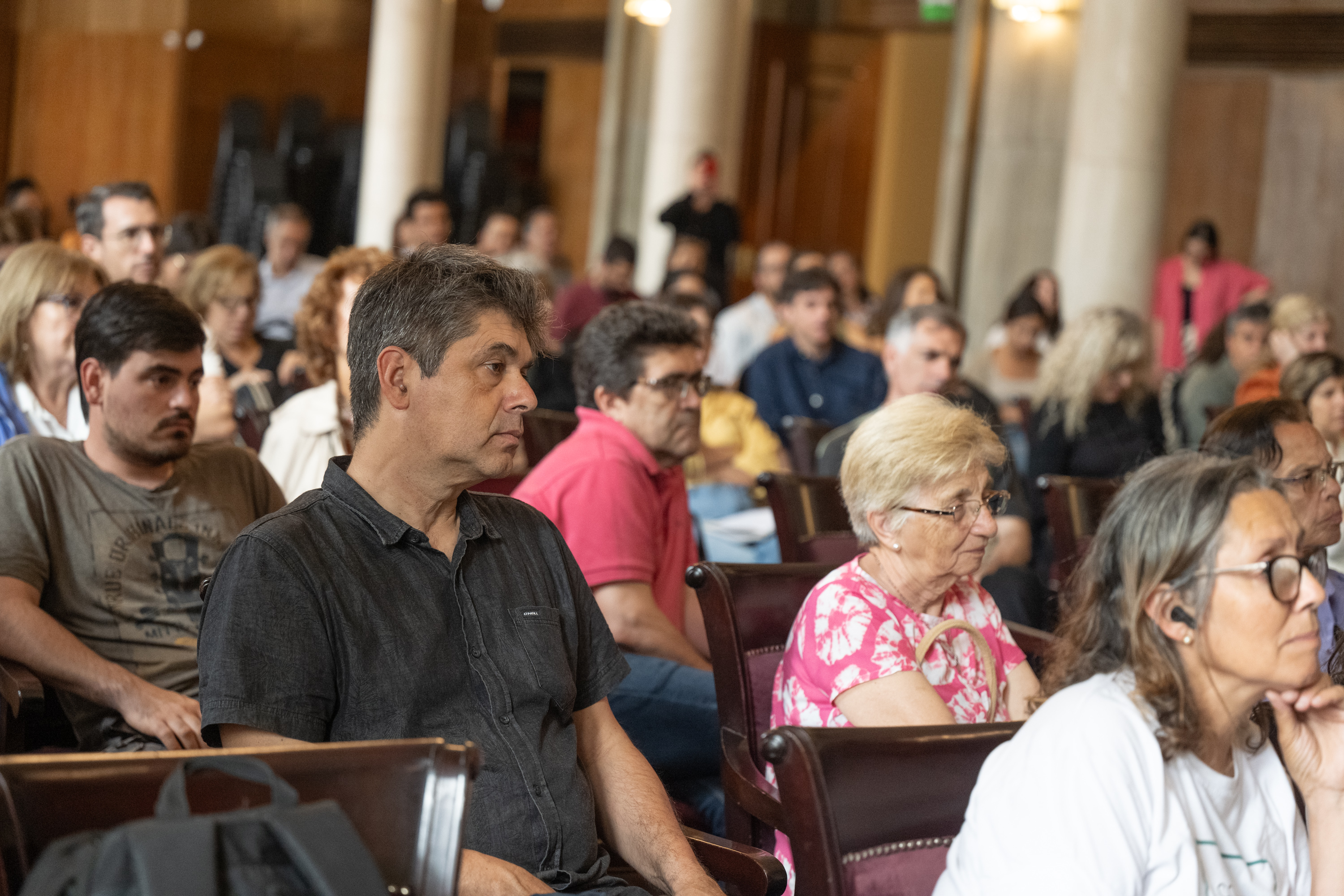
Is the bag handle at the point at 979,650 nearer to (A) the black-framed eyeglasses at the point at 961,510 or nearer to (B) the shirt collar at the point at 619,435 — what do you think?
(A) the black-framed eyeglasses at the point at 961,510

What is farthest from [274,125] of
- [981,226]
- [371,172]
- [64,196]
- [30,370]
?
[30,370]

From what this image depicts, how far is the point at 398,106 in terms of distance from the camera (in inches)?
399

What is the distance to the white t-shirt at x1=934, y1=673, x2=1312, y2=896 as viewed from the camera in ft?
4.71

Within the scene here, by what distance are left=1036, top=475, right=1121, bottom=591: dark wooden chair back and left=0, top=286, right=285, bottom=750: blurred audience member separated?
2142mm

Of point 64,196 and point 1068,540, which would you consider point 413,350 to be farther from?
point 64,196

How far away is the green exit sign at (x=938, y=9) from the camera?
36.7 feet

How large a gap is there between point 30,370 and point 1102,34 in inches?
254

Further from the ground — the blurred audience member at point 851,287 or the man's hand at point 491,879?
the blurred audience member at point 851,287

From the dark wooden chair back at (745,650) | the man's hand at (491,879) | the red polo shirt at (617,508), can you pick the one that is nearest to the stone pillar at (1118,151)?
the red polo shirt at (617,508)

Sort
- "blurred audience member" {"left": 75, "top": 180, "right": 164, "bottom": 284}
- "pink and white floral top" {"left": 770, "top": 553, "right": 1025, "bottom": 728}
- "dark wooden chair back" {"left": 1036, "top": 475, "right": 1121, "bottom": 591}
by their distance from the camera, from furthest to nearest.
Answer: "blurred audience member" {"left": 75, "top": 180, "right": 164, "bottom": 284} < "dark wooden chair back" {"left": 1036, "top": 475, "right": 1121, "bottom": 591} < "pink and white floral top" {"left": 770, "top": 553, "right": 1025, "bottom": 728}

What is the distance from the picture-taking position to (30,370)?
10.7 ft

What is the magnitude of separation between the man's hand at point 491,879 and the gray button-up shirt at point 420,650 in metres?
0.09

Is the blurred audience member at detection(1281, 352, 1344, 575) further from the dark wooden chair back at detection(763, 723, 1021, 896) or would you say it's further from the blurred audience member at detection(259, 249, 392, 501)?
the dark wooden chair back at detection(763, 723, 1021, 896)

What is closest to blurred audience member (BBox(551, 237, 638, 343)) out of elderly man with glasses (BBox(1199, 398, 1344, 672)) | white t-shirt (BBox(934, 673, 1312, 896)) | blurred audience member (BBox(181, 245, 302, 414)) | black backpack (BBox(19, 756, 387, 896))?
blurred audience member (BBox(181, 245, 302, 414))
